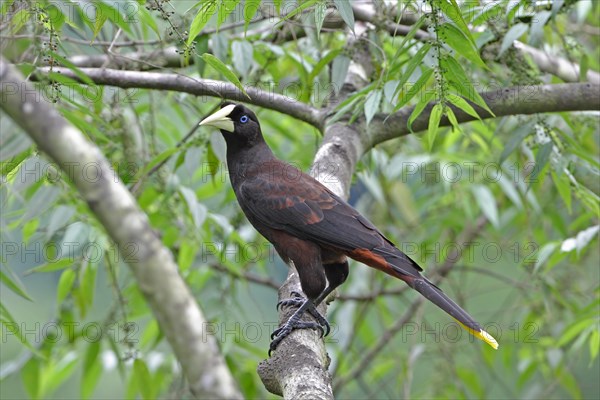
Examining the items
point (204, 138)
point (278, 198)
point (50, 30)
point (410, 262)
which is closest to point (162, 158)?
point (204, 138)

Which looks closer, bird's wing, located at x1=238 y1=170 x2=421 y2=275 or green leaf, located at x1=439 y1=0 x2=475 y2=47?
green leaf, located at x1=439 y1=0 x2=475 y2=47

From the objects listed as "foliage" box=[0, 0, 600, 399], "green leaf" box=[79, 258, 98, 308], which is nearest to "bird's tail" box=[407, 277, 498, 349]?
"foliage" box=[0, 0, 600, 399]

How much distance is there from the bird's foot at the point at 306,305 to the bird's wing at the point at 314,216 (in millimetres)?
220

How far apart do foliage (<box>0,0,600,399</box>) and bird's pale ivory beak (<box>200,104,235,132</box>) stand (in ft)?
0.27

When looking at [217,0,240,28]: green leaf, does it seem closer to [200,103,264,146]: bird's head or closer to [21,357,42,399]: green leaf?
[200,103,264,146]: bird's head

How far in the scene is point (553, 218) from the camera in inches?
168

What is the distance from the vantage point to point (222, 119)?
123 inches

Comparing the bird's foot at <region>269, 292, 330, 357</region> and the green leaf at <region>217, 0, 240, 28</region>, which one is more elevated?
the green leaf at <region>217, 0, 240, 28</region>

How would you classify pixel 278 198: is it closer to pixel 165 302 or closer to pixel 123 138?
pixel 123 138

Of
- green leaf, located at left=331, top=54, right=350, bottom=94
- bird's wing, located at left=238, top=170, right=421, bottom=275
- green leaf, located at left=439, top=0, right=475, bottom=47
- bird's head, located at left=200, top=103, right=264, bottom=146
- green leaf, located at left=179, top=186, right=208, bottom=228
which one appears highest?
green leaf, located at left=439, top=0, right=475, bottom=47

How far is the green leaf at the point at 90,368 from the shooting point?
379cm

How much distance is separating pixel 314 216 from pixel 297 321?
0.48m

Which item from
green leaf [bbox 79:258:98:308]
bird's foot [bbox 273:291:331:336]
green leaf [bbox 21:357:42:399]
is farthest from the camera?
green leaf [bbox 21:357:42:399]

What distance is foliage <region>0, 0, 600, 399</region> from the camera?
7.93 ft
